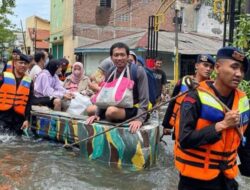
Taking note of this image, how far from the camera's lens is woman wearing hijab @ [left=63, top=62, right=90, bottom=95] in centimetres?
895

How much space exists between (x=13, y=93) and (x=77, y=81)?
185cm

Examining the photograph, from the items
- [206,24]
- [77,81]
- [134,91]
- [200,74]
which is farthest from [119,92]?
[206,24]

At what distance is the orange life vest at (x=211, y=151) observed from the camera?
290 centimetres

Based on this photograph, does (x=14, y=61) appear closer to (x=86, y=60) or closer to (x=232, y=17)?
(x=232, y=17)

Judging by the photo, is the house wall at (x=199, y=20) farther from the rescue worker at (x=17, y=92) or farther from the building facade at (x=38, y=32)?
the rescue worker at (x=17, y=92)

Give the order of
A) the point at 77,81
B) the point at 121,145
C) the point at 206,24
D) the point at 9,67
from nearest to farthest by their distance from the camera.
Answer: the point at 121,145
the point at 9,67
the point at 77,81
the point at 206,24

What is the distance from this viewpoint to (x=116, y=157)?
6.25 m

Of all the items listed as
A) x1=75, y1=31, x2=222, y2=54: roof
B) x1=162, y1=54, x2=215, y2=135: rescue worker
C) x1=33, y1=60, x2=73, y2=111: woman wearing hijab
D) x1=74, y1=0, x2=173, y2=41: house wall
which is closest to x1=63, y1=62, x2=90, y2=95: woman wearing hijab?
x1=33, y1=60, x2=73, y2=111: woman wearing hijab

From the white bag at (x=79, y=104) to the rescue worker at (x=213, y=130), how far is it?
5127mm

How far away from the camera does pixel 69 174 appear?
5.96 meters

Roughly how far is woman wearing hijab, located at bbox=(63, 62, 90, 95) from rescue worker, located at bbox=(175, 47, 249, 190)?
592cm

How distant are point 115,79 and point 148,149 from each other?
103cm

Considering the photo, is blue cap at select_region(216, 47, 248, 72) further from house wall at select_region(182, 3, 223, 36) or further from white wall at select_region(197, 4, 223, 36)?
white wall at select_region(197, 4, 223, 36)

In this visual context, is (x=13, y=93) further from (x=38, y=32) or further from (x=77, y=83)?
(x=38, y=32)
